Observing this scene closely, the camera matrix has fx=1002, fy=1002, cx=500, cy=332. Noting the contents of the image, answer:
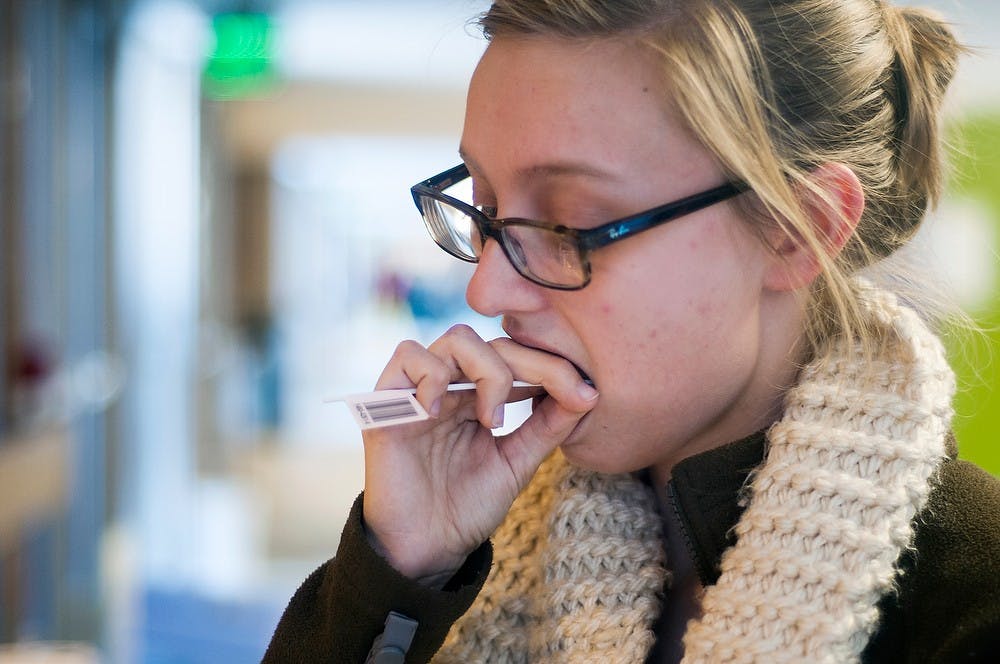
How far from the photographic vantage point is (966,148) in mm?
1331

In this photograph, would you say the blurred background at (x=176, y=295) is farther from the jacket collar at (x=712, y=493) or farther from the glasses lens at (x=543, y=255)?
the glasses lens at (x=543, y=255)

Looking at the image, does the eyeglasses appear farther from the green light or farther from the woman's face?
the green light

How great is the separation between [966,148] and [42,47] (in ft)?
14.2

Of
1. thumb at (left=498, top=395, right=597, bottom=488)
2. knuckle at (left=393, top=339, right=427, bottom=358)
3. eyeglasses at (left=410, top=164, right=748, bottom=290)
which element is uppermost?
eyeglasses at (left=410, top=164, right=748, bottom=290)

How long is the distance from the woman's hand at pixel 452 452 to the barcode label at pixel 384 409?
35 millimetres

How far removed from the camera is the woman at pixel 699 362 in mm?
952

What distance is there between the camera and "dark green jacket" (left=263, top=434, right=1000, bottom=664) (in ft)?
2.92

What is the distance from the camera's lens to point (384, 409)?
1.13m

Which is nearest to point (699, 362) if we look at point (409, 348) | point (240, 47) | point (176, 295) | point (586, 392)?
point (586, 392)

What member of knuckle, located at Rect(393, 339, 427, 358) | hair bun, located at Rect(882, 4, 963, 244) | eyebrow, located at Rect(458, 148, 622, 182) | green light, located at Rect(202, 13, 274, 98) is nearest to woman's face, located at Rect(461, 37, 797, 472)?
eyebrow, located at Rect(458, 148, 622, 182)

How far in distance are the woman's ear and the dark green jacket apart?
183mm

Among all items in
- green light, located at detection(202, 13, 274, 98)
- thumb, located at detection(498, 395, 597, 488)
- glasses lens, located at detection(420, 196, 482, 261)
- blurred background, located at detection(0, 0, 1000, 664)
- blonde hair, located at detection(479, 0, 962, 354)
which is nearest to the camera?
blonde hair, located at detection(479, 0, 962, 354)

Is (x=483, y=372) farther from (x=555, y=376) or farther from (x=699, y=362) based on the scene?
(x=699, y=362)

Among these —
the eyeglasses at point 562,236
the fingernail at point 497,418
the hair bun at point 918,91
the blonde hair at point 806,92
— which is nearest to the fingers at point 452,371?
the fingernail at point 497,418
